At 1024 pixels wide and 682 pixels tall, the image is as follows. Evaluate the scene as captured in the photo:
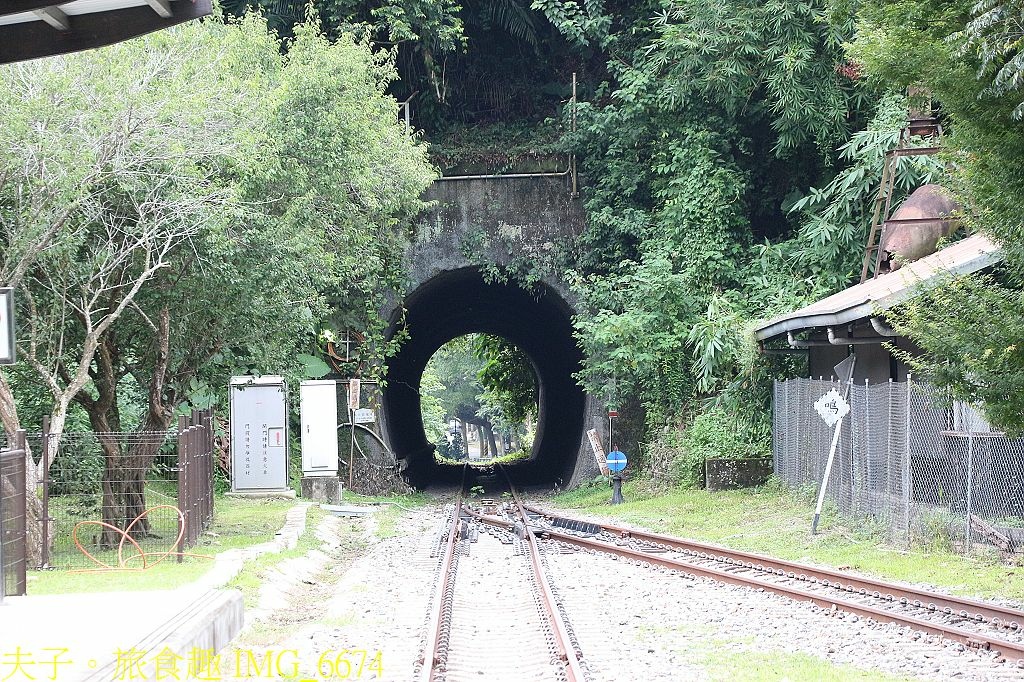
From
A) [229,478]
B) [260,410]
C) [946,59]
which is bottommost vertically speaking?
[229,478]

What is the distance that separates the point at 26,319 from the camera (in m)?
12.2

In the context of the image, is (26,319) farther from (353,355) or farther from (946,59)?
(353,355)

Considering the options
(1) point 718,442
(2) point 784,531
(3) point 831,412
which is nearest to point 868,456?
(3) point 831,412

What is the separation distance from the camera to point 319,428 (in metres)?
21.6

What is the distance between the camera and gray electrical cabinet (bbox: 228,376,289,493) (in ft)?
66.5

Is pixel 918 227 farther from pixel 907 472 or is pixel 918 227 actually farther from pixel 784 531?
pixel 907 472

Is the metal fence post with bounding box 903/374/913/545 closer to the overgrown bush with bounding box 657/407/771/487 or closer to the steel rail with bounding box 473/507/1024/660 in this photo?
the steel rail with bounding box 473/507/1024/660

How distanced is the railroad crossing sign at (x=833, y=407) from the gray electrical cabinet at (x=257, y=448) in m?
10.4

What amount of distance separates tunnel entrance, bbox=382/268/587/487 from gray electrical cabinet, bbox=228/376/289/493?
5.41 m

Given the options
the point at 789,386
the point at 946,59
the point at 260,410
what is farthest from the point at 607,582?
the point at 260,410

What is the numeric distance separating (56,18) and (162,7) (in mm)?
815

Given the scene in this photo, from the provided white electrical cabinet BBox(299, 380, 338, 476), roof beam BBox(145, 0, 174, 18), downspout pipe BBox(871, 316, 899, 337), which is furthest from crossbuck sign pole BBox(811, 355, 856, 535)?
white electrical cabinet BBox(299, 380, 338, 476)

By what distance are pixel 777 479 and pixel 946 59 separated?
11506 millimetres

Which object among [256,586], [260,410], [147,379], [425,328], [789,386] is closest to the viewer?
[256,586]
